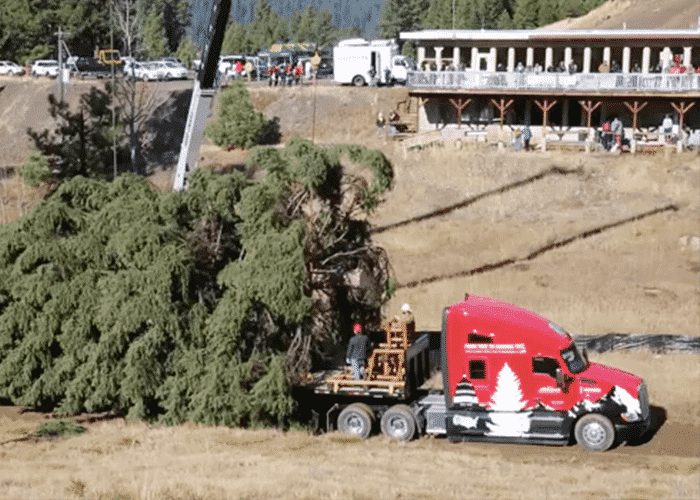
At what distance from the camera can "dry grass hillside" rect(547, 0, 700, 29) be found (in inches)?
3068

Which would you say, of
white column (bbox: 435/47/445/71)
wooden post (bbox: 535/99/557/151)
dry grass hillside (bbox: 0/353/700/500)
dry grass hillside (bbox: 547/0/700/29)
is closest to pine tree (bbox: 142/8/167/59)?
dry grass hillside (bbox: 547/0/700/29)

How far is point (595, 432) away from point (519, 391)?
154 centimetres

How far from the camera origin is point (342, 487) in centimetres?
1792

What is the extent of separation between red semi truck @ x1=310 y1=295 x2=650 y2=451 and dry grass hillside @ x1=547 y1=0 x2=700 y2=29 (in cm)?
5514

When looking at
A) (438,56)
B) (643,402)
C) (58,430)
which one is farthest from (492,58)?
(58,430)

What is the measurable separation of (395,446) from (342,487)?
467 cm

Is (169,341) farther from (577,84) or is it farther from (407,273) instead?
(577,84)

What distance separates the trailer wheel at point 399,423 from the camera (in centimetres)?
2294

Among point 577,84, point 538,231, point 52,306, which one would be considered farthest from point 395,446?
point 577,84

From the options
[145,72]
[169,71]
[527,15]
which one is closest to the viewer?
[145,72]

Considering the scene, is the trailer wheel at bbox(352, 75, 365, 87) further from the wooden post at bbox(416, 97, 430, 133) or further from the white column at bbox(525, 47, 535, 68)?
the white column at bbox(525, 47, 535, 68)

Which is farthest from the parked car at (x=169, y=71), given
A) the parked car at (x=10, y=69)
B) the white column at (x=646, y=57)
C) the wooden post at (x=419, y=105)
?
→ the white column at (x=646, y=57)

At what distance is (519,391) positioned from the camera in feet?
73.7

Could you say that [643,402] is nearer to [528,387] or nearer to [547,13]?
[528,387]
